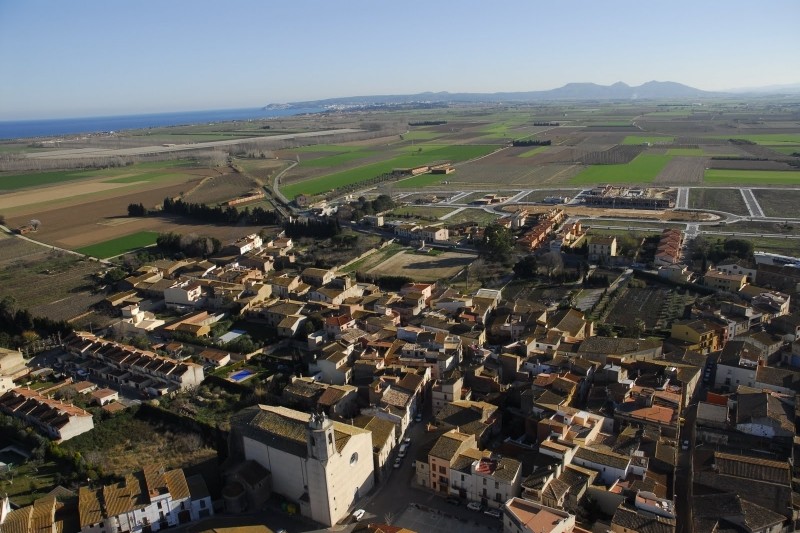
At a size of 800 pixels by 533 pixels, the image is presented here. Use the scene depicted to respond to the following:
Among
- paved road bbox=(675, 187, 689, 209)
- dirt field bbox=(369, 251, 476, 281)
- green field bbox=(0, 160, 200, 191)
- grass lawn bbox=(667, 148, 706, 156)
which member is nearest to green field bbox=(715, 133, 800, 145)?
grass lawn bbox=(667, 148, 706, 156)

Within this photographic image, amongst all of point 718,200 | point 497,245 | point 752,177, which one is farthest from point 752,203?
point 497,245

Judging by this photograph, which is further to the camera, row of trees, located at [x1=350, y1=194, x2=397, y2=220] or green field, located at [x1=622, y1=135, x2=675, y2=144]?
green field, located at [x1=622, y1=135, x2=675, y2=144]

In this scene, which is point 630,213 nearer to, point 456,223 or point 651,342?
point 456,223

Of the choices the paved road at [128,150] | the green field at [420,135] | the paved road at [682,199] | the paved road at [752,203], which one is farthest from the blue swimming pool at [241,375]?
the green field at [420,135]

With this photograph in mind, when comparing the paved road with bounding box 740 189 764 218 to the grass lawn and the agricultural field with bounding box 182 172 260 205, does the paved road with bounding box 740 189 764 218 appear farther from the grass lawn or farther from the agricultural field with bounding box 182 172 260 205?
the agricultural field with bounding box 182 172 260 205

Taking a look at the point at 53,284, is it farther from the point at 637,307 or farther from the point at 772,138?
the point at 772,138

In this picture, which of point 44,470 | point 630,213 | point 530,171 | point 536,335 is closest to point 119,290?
point 44,470
